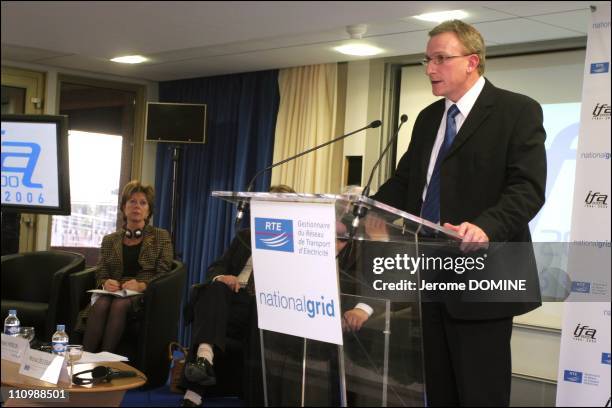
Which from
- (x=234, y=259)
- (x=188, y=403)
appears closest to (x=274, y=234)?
(x=234, y=259)

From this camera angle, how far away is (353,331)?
1791 mm

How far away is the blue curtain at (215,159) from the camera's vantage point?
712 cm

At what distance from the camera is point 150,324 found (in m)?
4.20

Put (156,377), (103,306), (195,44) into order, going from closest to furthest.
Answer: (103,306) → (156,377) → (195,44)

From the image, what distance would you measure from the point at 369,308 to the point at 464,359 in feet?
1.00

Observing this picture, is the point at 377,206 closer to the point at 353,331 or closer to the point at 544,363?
the point at 353,331

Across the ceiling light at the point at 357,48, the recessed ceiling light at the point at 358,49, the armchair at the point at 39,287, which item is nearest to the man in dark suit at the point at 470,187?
the armchair at the point at 39,287

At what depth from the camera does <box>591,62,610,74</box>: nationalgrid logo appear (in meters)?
4.39

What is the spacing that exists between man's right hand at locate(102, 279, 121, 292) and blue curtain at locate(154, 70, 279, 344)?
3.13 metres

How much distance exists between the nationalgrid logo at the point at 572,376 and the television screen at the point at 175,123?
385cm

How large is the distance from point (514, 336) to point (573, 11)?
2218 millimetres

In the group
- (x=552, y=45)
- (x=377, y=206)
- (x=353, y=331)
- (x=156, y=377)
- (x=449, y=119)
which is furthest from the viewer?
(x=552, y=45)

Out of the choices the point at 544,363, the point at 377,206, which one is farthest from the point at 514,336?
the point at 377,206

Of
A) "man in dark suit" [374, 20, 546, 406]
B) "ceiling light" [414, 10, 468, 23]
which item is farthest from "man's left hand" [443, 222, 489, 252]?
"ceiling light" [414, 10, 468, 23]
